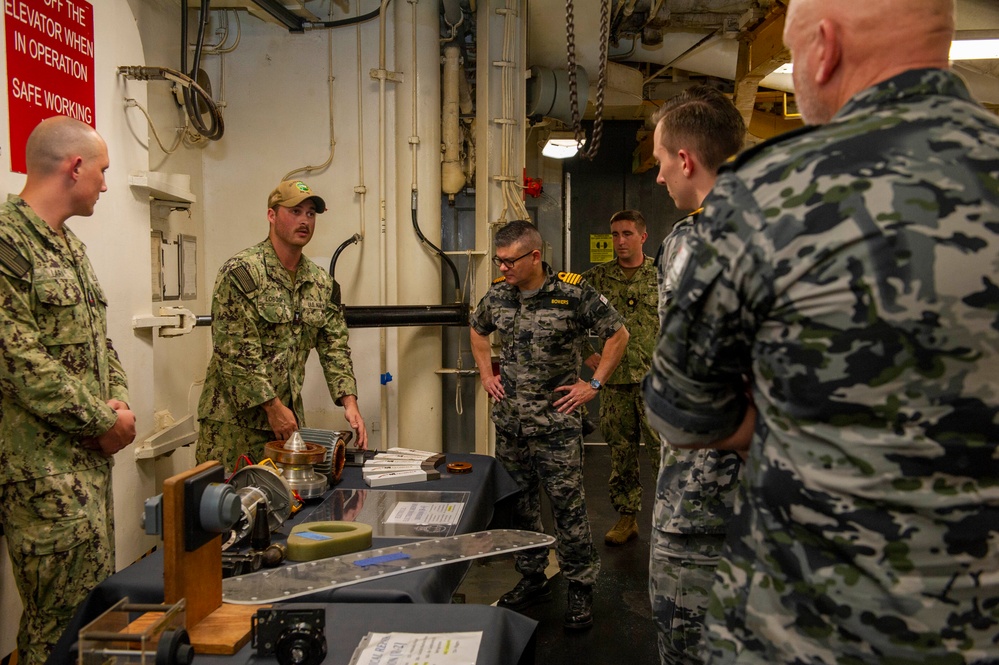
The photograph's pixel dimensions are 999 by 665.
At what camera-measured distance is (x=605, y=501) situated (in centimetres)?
539

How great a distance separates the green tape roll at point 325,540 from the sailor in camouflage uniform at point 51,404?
78cm

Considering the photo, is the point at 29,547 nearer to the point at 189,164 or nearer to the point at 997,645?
the point at 997,645

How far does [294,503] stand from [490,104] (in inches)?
118

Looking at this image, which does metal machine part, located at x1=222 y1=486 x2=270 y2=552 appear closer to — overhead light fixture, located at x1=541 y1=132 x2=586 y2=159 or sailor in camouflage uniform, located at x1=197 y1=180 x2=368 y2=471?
sailor in camouflage uniform, located at x1=197 y1=180 x2=368 y2=471

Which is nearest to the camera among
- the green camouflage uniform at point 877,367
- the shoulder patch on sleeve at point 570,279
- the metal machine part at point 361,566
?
the green camouflage uniform at point 877,367

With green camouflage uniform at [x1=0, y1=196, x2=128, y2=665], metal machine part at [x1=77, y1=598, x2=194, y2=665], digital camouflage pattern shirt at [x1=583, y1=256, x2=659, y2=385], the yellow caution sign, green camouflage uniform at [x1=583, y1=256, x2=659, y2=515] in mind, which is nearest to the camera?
metal machine part at [x1=77, y1=598, x2=194, y2=665]

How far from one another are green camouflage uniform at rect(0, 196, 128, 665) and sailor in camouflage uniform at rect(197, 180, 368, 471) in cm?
81

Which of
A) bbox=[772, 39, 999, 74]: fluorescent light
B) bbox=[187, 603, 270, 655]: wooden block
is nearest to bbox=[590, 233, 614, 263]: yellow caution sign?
bbox=[772, 39, 999, 74]: fluorescent light

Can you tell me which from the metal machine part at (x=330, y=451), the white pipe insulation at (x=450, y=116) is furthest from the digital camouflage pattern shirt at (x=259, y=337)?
the white pipe insulation at (x=450, y=116)

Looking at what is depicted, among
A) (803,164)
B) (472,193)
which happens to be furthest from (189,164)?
(803,164)

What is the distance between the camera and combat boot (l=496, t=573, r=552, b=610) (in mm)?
3484

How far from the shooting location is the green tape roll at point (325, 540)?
187cm

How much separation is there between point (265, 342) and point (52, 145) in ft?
3.95

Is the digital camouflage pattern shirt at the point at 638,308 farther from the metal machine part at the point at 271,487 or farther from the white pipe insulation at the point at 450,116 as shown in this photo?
the metal machine part at the point at 271,487
